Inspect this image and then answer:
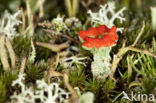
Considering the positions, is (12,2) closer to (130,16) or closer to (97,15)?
(97,15)

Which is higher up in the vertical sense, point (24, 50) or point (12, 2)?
point (12, 2)

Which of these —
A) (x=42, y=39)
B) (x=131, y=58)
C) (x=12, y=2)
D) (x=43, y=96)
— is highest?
(x=12, y=2)

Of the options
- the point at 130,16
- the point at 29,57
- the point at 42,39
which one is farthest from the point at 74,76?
the point at 130,16

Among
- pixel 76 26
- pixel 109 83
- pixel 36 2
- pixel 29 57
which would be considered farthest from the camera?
pixel 36 2

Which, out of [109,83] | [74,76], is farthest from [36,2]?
[109,83]

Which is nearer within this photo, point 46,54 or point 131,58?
point 131,58

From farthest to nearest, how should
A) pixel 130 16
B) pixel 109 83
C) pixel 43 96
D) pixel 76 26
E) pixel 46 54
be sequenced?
pixel 130 16
pixel 76 26
pixel 46 54
pixel 109 83
pixel 43 96
